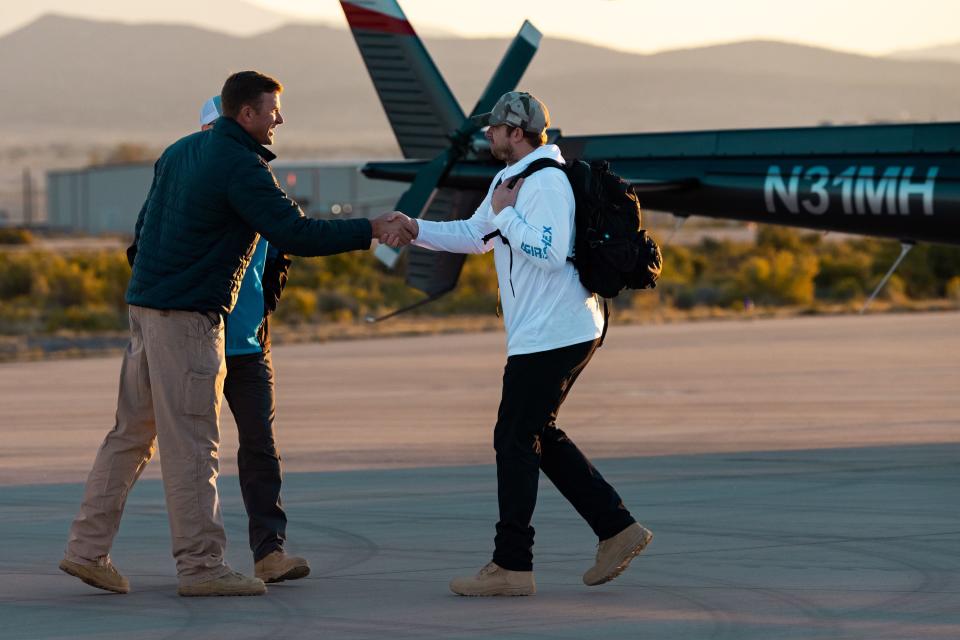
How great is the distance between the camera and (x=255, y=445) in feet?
23.7

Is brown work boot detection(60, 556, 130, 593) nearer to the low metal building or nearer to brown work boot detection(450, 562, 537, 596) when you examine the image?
brown work boot detection(450, 562, 537, 596)

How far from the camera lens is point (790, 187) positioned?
15.9 metres

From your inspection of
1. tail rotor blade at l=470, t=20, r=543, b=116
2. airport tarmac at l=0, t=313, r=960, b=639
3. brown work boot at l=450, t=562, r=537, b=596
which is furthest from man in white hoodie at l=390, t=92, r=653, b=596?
tail rotor blade at l=470, t=20, r=543, b=116

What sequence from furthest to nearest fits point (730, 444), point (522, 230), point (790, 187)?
point (790, 187), point (730, 444), point (522, 230)

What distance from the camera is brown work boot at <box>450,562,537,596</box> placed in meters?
6.72

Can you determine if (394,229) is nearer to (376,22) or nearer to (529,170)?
(529,170)

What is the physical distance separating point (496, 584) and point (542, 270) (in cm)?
131

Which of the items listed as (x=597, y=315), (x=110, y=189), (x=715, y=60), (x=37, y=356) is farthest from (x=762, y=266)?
(x=110, y=189)

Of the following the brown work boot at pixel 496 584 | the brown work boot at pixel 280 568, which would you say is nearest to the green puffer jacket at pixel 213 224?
the brown work boot at pixel 280 568

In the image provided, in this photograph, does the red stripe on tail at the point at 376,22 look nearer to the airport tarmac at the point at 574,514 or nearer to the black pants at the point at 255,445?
the airport tarmac at the point at 574,514

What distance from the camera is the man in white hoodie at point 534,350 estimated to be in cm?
677

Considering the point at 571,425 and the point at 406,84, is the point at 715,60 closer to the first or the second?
the point at 406,84

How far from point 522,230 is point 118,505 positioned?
2090 millimetres

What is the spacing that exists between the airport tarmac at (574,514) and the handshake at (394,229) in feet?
4.79
